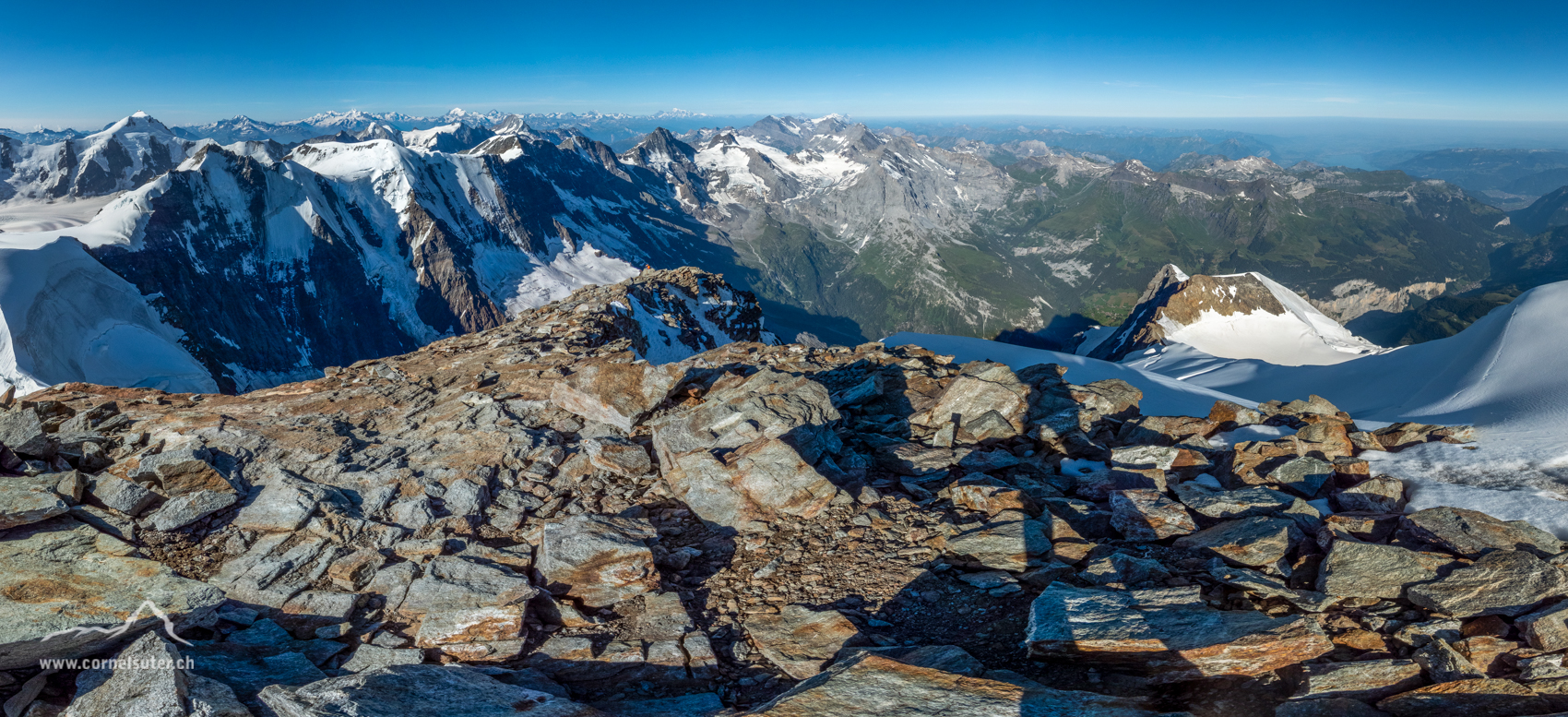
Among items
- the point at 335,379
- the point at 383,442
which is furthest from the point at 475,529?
the point at 335,379

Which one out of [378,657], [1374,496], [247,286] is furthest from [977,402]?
[247,286]

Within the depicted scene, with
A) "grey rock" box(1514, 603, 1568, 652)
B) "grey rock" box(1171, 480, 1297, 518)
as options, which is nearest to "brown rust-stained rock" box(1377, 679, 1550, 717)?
"grey rock" box(1514, 603, 1568, 652)

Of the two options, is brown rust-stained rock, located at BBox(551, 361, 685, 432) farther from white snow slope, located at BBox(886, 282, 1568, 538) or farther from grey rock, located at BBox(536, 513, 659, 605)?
white snow slope, located at BBox(886, 282, 1568, 538)

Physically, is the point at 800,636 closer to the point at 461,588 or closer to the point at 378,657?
the point at 461,588

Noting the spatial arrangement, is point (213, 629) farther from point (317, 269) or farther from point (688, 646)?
point (317, 269)

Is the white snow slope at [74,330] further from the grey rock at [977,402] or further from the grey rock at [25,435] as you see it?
the grey rock at [977,402]
